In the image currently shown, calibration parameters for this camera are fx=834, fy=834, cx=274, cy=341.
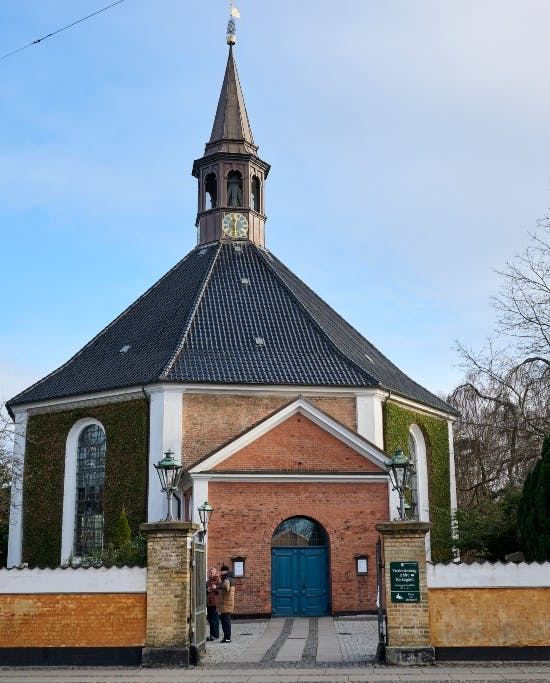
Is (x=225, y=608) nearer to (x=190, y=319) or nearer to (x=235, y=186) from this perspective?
(x=190, y=319)

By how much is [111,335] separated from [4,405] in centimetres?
435

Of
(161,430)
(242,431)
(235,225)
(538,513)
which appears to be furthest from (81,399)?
(538,513)

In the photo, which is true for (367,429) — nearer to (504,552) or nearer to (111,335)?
(504,552)

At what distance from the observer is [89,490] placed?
25.9m

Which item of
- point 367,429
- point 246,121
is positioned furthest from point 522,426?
point 246,121

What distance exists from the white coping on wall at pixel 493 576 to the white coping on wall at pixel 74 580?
4904 mm

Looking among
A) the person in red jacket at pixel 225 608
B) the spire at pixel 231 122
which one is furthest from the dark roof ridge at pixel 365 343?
the person in red jacket at pixel 225 608

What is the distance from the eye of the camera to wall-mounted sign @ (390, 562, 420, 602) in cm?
1366

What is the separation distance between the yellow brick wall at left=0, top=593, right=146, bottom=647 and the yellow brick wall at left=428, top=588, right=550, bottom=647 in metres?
4.93

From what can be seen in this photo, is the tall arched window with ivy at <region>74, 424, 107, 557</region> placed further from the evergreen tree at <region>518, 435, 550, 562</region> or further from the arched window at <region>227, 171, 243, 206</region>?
the evergreen tree at <region>518, 435, 550, 562</region>

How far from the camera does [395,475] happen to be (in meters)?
15.0

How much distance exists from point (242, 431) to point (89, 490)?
19.2ft

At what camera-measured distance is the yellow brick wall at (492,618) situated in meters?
13.6

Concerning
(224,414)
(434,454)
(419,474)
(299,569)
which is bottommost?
(299,569)
